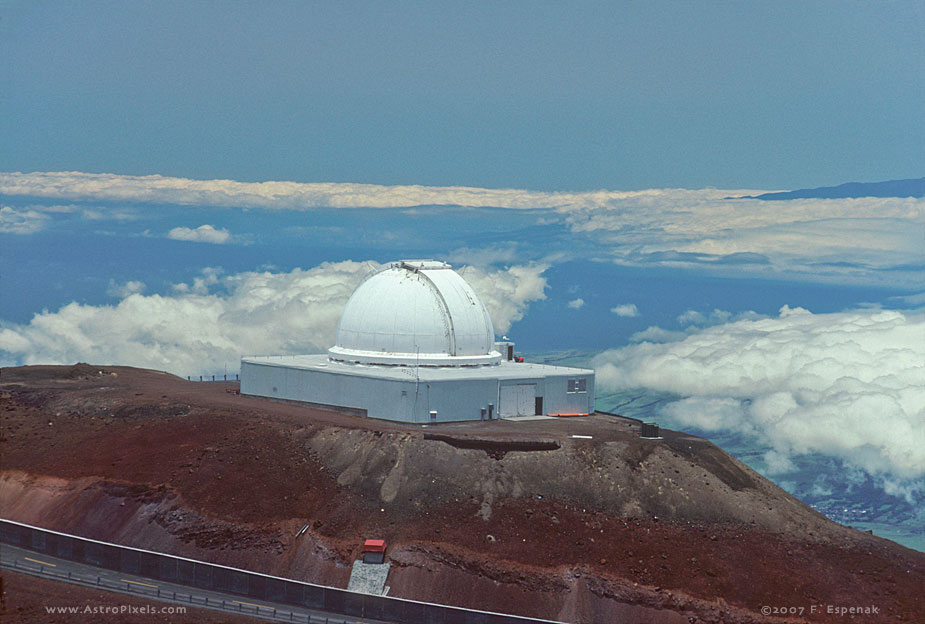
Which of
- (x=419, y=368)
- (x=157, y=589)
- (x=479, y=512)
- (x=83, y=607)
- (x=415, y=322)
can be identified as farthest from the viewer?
(x=415, y=322)

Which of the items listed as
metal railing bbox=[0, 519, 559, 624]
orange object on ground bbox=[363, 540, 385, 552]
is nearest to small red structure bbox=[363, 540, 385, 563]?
orange object on ground bbox=[363, 540, 385, 552]

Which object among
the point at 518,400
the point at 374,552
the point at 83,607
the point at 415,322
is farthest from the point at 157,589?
the point at 415,322

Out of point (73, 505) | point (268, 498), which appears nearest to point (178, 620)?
point (268, 498)

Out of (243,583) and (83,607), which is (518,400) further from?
(83,607)

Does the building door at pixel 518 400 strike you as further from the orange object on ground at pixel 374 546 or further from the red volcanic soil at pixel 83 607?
the red volcanic soil at pixel 83 607

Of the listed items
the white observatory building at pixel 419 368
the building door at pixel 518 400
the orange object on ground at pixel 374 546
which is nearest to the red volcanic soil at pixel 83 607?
the orange object on ground at pixel 374 546

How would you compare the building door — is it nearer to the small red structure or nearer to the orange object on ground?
the orange object on ground
